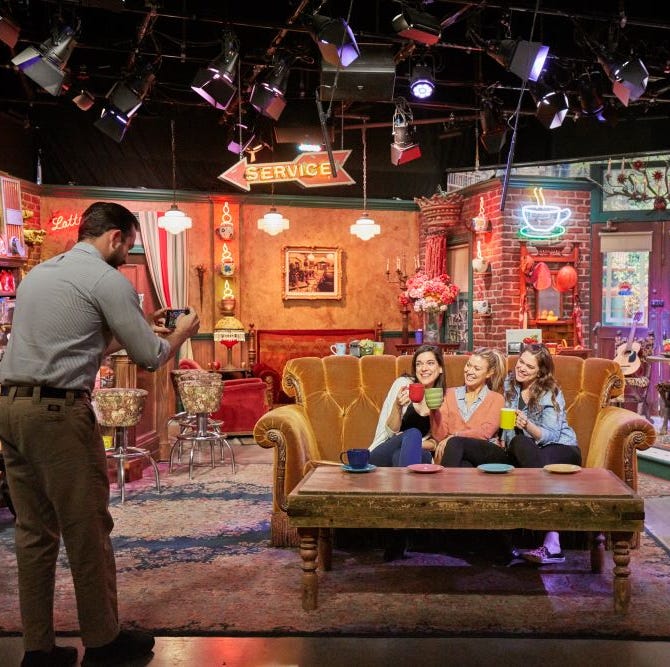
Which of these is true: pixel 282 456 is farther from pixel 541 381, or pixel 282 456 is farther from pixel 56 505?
pixel 56 505

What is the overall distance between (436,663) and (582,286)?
7.76m

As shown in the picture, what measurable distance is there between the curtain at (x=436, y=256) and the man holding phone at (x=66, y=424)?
812 centimetres

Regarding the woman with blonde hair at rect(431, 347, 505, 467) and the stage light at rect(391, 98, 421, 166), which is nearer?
the woman with blonde hair at rect(431, 347, 505, 467)

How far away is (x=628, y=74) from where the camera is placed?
268 inches

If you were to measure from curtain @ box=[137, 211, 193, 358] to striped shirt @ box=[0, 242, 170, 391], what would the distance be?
8091 millimetres

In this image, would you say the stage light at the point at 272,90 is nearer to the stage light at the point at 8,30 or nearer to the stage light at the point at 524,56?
the stage light at the point at 524,56

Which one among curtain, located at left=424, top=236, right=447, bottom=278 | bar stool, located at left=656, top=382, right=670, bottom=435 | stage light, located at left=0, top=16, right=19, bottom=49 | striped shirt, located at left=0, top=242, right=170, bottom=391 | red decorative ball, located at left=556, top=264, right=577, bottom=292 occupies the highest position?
stage light, located at left=0, top=16, right=19, bottom=49

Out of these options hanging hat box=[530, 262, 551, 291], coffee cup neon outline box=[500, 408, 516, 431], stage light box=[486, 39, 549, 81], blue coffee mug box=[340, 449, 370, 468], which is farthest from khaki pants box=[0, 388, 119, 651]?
hanging hat box=[530, 262, 551, 291]

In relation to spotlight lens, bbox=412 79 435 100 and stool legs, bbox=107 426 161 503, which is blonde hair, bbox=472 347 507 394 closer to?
stool legs, bbox=107 426 161 503

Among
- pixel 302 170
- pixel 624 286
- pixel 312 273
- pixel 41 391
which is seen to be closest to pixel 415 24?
pixel 302 170

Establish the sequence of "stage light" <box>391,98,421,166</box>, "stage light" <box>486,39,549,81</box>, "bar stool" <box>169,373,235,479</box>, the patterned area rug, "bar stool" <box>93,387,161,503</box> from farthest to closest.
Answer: "stage light" <box>391,98,421,166</box>
"bar stool" <box>169,373,235,479</box>
"stage light" <box>486,39,549,81</box>
"bar stool" <box>93,387,161,503</box>
the patterned area rug

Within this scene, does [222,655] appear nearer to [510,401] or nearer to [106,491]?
[106,491]

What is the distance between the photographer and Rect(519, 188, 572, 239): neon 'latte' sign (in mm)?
9523

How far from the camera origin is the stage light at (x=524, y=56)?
6418 millimetres
